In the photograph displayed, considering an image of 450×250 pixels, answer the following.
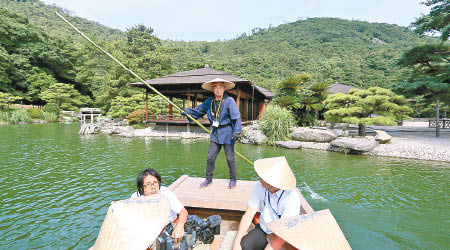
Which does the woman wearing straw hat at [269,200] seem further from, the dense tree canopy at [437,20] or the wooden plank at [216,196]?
the dense tree canopy at [437,20]

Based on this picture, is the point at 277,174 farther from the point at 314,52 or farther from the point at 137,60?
the point at 314,52

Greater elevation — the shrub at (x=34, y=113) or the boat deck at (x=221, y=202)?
the shrub at (x=34, y=113)

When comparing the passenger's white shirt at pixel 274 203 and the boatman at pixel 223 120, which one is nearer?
the passenger's white shirt at pixel 274 203

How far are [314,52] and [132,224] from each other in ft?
238

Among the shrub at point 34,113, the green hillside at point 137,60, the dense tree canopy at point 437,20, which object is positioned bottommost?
the shrub at point 34,113

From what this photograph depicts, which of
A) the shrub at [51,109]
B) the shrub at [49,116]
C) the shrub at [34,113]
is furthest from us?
the shrub at [51,109]

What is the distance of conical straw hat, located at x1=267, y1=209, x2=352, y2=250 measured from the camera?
4.47 ft

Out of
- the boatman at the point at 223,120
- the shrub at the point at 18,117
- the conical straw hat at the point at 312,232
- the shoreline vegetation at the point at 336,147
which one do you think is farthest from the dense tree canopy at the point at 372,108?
the shrub at the point at 18,117

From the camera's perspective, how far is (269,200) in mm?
2104

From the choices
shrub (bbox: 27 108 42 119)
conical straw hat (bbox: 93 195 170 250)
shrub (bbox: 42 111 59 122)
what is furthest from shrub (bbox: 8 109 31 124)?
conical straw hat (bbox: 93 195 170 250)

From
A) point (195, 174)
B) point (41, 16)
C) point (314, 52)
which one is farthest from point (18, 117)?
point (41, 16)

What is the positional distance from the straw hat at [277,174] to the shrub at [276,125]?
997 cm

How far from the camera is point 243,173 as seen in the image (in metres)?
6.61

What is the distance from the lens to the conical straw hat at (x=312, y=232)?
1.36 metres
